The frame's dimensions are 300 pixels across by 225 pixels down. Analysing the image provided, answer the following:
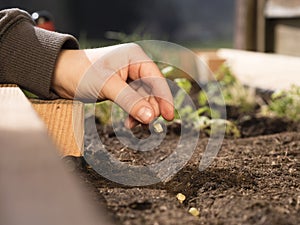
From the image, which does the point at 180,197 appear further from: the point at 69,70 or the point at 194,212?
the point at 69,70

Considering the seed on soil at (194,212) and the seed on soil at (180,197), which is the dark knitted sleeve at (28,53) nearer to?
the seed on soil at (180,197)

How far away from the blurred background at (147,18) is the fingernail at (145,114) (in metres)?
6.12

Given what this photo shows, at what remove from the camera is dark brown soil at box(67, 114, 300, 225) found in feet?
3.17

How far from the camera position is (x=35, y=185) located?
708 mm

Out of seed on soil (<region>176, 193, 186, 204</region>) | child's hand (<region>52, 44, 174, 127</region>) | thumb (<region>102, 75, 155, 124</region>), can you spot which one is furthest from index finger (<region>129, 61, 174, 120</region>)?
seed on soil (<region>176, 193, 186, 204</region>)

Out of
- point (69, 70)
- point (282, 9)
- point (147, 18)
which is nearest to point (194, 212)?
point (69, 70)

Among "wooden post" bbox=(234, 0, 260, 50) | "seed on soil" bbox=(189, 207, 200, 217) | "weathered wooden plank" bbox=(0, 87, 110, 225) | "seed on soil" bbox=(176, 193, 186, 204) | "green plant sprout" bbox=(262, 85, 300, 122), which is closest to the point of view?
"weathered wooden plank" bbox=(0, 87, 110, 225)

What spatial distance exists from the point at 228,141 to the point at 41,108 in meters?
0.81

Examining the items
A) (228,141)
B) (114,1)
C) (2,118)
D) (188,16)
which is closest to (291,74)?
(228,141)

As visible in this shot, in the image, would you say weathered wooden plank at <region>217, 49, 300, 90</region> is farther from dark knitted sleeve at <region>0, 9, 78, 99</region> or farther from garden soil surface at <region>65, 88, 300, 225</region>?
dark knitted sleeve at <region>0, 9, 78, 99</region>

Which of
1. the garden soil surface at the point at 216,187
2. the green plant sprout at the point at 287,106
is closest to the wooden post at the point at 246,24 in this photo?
the green plant sprout at the point at 287,106

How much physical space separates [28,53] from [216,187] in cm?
60

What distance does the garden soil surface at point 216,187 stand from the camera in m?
0.97

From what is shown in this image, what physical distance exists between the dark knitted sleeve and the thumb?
0.62ft
